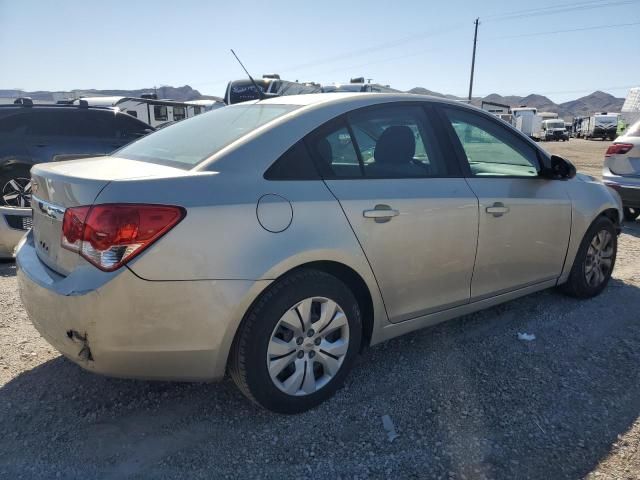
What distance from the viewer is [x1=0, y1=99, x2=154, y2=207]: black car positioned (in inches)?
251

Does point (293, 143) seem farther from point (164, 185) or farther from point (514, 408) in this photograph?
point (514, 408)

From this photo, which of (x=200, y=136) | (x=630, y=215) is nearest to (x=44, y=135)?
(x=200, y=136)

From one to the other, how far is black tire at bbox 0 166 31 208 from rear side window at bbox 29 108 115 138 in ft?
1.89

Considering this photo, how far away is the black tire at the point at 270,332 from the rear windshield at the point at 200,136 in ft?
2.48

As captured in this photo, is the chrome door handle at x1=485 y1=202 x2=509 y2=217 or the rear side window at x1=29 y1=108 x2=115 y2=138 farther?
the rear side window at x1=29 y1=108 x2=115 y2=138

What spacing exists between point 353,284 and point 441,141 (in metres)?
1.11

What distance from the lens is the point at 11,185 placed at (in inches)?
250

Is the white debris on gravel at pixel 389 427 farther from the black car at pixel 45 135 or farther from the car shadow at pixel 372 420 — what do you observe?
the black car at pixel 45 135

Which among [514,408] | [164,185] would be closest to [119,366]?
[164,185]

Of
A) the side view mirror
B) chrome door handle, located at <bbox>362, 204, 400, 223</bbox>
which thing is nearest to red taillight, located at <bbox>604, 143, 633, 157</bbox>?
the side view mirror

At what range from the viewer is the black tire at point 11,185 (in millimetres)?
6297

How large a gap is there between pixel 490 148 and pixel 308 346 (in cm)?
198

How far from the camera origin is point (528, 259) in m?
3.68

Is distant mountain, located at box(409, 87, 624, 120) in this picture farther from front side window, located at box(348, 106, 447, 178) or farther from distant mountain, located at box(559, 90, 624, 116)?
front side window, located at box(348, 106, 447, 178)
